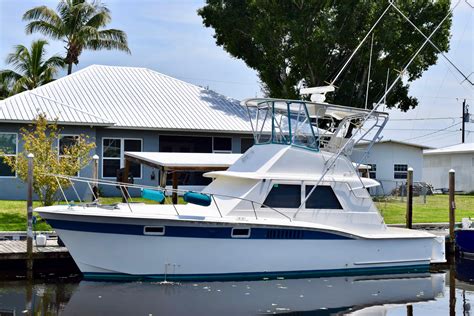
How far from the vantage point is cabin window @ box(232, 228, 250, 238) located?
16.2m

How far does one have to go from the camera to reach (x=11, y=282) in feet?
52.7

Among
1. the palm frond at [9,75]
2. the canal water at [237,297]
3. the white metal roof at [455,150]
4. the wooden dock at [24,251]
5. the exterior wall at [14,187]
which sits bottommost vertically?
the canal water at [237,297]

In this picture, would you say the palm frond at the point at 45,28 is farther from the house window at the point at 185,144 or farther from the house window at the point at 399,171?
the house window at the point at 399,171

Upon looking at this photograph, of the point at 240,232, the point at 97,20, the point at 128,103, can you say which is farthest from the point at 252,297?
the point at 97,20

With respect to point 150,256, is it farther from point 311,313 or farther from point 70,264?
point 311,313

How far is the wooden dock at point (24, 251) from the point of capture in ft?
55.0

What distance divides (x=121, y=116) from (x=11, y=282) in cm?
1348

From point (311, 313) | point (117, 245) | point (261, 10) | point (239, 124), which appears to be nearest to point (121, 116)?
point (239, 124)

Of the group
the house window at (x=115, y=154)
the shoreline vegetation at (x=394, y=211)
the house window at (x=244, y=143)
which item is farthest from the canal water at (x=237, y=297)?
the house window at (x=244, y=143)

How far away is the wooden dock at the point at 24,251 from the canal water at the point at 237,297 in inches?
18.5

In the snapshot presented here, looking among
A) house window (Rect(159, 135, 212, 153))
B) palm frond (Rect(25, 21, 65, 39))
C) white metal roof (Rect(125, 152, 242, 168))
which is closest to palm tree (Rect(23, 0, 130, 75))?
palm frond (Rect(25, 21, 65, 39))

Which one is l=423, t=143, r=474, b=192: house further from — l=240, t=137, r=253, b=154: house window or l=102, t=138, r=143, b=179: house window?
l=102, t=138, r=143, b=179: house window

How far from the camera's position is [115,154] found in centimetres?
2883

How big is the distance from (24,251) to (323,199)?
23.1 feet
